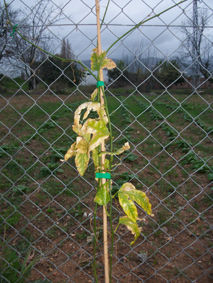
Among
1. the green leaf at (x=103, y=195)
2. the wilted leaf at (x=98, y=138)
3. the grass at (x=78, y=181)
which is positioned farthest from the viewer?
the grass at (x=78, y=181)

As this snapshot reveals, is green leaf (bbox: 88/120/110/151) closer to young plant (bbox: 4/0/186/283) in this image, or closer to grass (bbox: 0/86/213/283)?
young plant (bbox: 4/0/186/283)

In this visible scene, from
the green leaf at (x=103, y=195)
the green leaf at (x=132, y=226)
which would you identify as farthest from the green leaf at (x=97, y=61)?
the green leaf at (x=132, y=226)

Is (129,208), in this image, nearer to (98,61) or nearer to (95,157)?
(95,157)

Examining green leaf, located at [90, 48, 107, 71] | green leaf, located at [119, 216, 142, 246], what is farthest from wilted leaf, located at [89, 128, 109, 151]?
green leaf, located at [119, 216, 142, 246]

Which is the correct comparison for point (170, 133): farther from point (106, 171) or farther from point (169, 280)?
point (106, 171)

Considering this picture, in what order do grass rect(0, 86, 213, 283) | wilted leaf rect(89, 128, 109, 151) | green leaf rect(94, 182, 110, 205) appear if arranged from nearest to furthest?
wilted leaf rect(89, 128, 109, 151)
green leaf rect(94, 182, 110, 205)
grass rect(0, 86, 213, 283)

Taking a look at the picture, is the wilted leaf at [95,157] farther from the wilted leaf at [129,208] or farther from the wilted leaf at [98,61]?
the wilted leaf at [98,61]

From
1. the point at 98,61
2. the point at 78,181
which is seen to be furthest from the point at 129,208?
the point at 78,181

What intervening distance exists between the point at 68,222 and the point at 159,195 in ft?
3.44

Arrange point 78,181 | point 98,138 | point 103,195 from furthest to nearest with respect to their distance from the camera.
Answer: point 78,181 < point 103,195 < point 98,138

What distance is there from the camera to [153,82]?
888 centimetres

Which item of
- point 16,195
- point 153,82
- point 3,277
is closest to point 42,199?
point 16,195

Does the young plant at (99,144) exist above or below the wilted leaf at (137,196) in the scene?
above

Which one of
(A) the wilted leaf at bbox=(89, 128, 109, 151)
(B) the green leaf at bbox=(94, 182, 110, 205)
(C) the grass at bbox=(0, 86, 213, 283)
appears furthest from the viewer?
(C) the grass at bbox=(0, 86, 213, 283)
